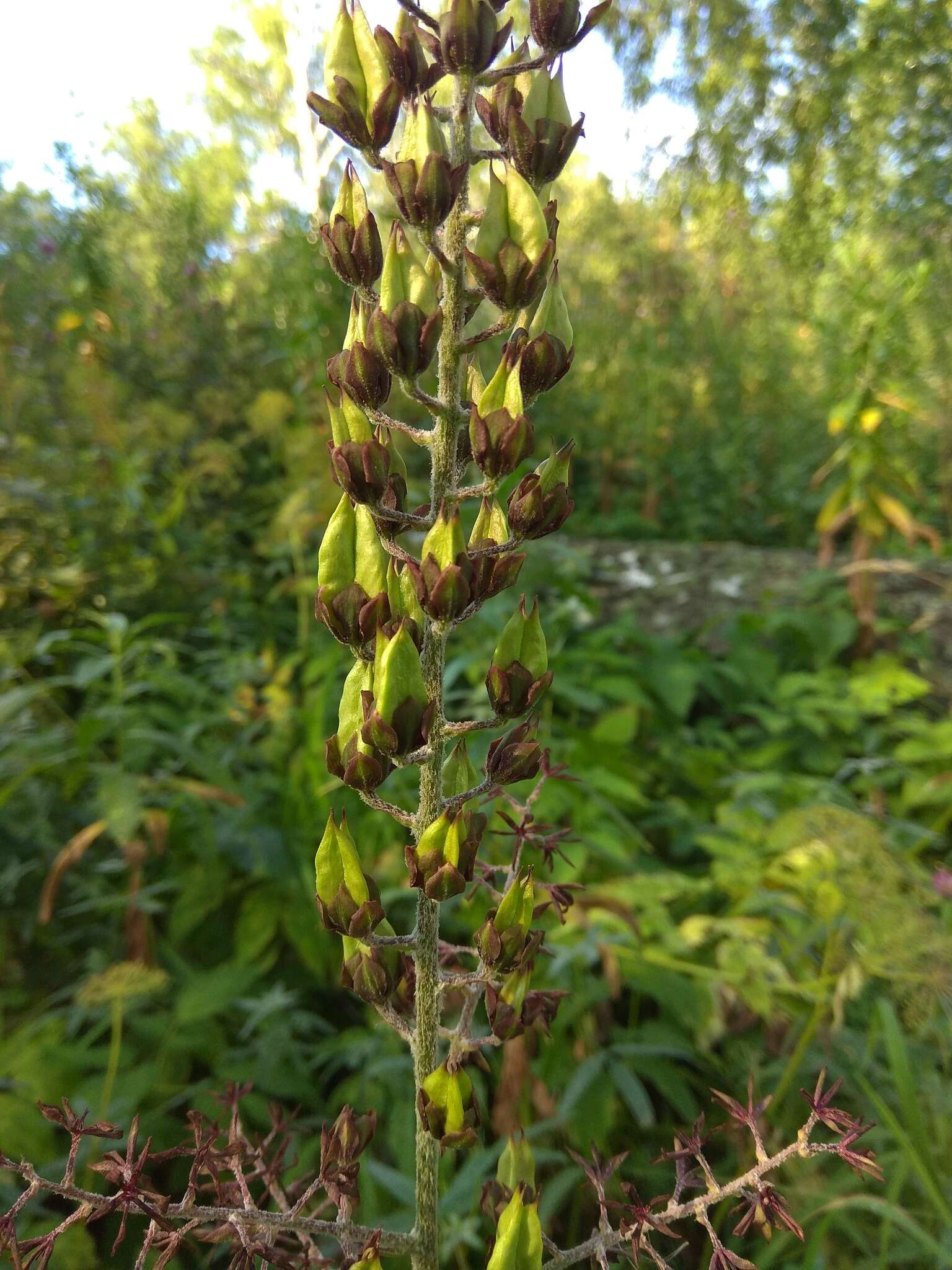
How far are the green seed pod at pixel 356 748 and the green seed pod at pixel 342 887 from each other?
0.17 ft

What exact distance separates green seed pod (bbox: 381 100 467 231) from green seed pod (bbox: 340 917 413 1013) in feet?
2.57

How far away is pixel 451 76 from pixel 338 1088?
2008 millimetres

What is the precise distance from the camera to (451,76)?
889mm

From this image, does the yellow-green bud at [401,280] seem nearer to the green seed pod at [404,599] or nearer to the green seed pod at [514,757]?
the green seed pod at [404,599]

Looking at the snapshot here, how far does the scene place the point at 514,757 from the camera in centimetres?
90

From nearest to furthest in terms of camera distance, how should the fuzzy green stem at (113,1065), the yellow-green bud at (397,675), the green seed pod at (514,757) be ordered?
the yellow-green bud at (397,675), the green seed pod at (514,757), the fuzzy green stem at (113,1065)

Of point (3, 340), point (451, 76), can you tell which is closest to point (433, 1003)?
point (451, 76)

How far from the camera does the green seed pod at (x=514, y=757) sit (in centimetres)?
89

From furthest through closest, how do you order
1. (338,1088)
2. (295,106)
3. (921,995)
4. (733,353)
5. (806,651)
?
(295,106) → (733,353) → (806,651) → (338,1088) → (921,995)

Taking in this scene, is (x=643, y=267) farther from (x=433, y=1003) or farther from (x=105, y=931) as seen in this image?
(x=433, y=1003)

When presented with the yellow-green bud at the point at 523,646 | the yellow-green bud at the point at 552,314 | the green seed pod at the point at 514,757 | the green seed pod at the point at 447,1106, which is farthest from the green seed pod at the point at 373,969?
the yellow-green bud at the point at 552,314

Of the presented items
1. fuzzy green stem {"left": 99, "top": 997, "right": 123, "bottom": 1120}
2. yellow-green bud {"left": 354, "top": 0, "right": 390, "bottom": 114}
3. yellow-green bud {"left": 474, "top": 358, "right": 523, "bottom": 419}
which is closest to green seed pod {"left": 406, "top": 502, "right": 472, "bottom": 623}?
yellow-green bud {"left": 474, "top": 358, "right": 523, "bottom": 419}

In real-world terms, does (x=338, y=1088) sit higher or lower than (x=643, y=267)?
lower

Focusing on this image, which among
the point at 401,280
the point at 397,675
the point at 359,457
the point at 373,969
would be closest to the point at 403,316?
the point at 401,280
